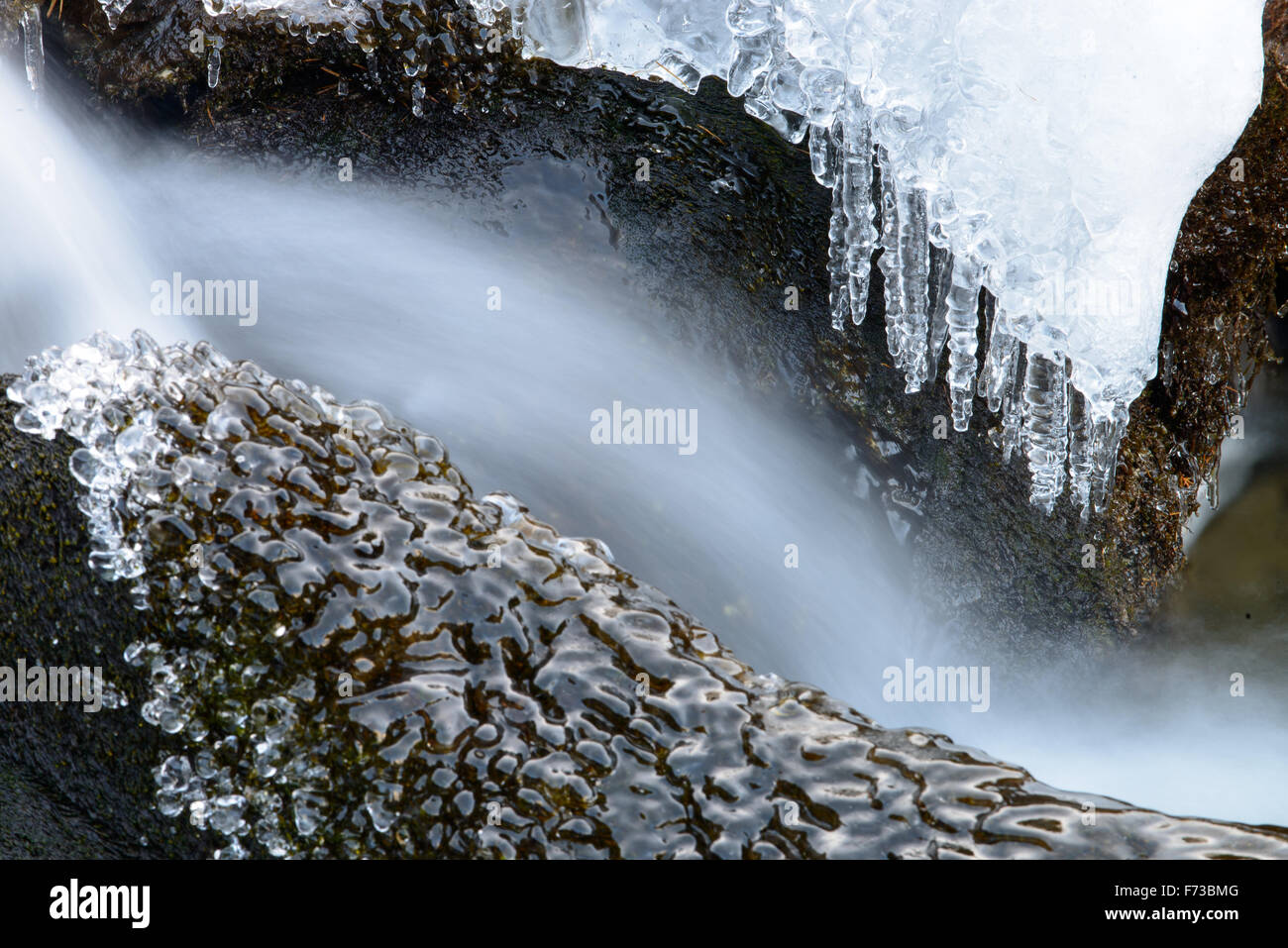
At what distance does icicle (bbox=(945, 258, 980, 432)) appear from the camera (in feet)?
12.3

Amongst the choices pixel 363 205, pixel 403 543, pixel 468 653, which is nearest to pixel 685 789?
pixel 468 653

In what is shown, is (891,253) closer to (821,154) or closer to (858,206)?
(858,206)

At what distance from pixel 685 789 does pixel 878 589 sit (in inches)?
96.4

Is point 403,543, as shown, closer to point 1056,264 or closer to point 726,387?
point 726,387

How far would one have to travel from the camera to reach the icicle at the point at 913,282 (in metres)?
3.74

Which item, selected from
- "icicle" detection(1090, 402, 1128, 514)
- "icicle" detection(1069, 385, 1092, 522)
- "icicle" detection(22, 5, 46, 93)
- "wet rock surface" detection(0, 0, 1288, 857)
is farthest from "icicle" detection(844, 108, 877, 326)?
"icicle" detection(22, 5, 46, 93)

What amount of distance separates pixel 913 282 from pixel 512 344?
5.73ft

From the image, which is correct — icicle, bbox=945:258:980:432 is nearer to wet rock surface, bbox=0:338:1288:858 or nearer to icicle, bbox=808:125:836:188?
icicle, bbox=808:125:836:188

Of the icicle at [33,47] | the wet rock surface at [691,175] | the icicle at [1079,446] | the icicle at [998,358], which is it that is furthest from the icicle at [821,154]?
the icicle at [33,47]

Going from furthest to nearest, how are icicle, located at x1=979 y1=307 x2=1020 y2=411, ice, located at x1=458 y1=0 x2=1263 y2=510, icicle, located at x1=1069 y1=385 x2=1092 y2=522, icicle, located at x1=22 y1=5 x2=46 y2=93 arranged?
1. icicle, located at x1=22 y1=5 x2=46 y2=93
2. icicle, located at x1=1069 y1=385 x2=1092 y2=522
3. icicle, located at x1=979 y1=307 x2=1020 y2=411
4. ice, located at x1=458 y1=0 x2=1263 y2=510

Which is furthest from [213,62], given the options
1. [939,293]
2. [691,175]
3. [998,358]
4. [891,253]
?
[998,358]

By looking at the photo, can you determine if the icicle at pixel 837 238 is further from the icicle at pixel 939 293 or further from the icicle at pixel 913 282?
the icicle at pixel 939 293

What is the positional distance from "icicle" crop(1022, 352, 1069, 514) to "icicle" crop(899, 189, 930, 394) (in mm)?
447

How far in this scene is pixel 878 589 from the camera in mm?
4699
